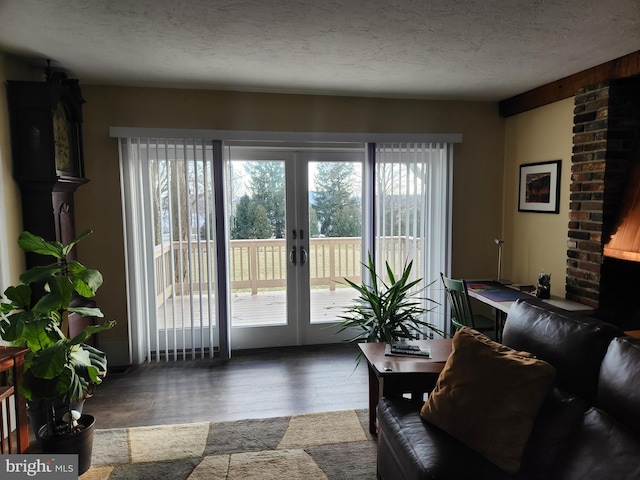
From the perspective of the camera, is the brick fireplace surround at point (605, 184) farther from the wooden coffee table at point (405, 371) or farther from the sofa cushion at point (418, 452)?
the sofa cushion at point (418, 452)


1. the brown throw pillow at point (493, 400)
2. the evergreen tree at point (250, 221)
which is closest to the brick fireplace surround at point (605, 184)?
the brown throw pillow at point (493, 400)

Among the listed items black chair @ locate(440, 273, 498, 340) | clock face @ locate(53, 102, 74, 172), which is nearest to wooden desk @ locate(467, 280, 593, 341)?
black chair @ locate(440, 273, 498, 340)

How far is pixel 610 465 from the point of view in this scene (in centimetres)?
134

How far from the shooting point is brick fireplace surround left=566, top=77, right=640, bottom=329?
294cm

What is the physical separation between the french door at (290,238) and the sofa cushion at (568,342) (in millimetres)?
2275

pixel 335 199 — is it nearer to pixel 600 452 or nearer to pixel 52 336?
pixel 52 336

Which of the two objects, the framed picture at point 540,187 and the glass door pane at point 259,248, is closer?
the framed picture at point 540,187

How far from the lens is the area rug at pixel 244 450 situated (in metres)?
2.19

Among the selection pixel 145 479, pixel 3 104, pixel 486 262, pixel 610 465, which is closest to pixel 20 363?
pixel 145 479

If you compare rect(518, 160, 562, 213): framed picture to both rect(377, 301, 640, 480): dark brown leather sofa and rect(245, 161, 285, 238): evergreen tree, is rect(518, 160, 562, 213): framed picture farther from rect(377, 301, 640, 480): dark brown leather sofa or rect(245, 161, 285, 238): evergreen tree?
rect(245, 161, 285, 238): evergreen tree

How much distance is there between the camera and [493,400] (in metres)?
1.66

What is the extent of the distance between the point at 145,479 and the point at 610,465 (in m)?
2.10

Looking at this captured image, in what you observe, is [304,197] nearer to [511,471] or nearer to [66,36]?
[66,36]

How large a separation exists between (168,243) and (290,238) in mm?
1123
